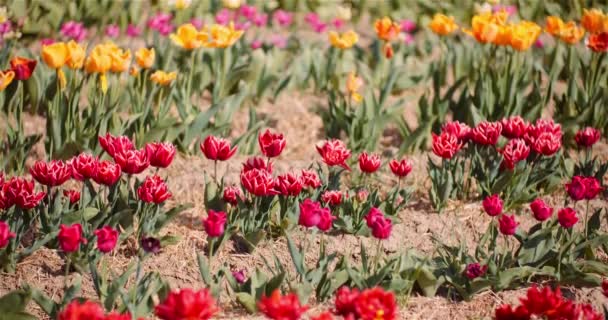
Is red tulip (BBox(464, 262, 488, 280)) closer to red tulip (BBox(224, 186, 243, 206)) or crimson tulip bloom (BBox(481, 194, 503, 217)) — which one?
crimson tulip bloom (BBox(481, 194, 503, 217))

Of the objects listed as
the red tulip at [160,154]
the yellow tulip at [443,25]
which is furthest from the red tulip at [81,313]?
the yellow tulip at [443,25]

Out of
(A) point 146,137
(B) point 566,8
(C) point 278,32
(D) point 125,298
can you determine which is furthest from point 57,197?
(B) point 566,8

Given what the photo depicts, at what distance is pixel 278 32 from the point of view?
6.72m

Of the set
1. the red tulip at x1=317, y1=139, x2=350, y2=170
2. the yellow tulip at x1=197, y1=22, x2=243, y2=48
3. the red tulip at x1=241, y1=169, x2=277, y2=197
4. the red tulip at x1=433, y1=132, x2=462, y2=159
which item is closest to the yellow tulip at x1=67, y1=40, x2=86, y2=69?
the yellow tulip at x1=197, y1=22, x2=243, y2=48

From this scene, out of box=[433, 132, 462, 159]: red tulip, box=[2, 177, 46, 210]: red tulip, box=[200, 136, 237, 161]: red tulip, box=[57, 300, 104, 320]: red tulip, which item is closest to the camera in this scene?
box=[57, 300, 104, 320]: red tulip

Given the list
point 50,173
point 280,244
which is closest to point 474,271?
point 280,244

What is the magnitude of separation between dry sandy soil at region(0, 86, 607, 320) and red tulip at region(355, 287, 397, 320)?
736mm

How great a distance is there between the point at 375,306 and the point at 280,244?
1239 millimetres

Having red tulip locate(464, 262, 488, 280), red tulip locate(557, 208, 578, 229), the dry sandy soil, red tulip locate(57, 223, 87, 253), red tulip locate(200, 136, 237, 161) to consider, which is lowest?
the dry sandy soil

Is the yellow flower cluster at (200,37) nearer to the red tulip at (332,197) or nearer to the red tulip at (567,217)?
the red tulip at (332,197)

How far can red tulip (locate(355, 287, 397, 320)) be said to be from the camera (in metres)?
2.16

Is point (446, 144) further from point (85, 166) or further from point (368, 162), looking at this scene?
point (85, 166)

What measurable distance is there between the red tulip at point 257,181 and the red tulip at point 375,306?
92 cm

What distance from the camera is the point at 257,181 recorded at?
3008 mm
